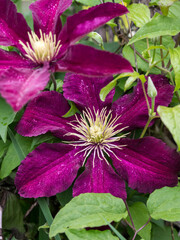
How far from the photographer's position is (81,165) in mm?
909

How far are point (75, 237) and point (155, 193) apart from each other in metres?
0.21

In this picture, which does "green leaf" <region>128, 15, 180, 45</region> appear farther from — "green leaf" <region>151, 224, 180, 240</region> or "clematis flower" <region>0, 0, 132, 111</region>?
"green leaf" <region>151, 224, 180, 240</region>

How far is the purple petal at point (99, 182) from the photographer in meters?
0.86

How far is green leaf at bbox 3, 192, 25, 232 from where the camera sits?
103 cm

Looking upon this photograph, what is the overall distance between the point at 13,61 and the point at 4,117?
145 mm

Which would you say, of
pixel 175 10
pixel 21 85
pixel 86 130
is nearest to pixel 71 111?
pixel 86 130

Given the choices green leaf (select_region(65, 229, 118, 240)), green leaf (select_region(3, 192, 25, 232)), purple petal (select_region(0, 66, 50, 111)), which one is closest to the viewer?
purple petal (select_region(0, 66, 50, 111))

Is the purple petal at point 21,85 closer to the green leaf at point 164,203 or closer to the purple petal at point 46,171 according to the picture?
the purple petal at point 46,171

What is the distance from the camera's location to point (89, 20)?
753 mm

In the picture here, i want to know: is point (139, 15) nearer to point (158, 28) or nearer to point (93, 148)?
point (158, 28)

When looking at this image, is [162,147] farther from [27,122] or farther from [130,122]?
[27,122]

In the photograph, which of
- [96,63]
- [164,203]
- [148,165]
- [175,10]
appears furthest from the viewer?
[175,10]

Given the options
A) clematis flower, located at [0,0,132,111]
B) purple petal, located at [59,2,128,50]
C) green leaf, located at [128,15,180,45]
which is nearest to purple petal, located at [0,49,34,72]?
clematis flower, located at [0,0,132,111]

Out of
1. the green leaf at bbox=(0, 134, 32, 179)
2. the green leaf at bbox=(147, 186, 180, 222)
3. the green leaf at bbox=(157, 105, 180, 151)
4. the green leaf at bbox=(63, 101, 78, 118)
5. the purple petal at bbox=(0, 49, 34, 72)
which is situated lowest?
the green leaf at bbox=(147, 186, 180, 222)
